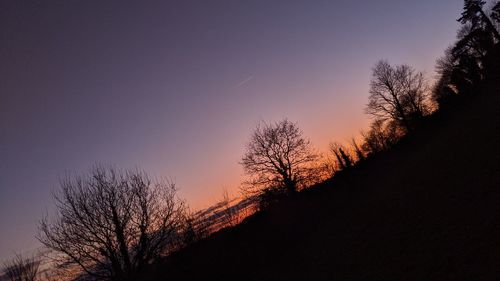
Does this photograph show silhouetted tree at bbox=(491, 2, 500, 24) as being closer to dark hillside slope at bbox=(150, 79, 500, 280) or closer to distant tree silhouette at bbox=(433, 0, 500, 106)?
distant tree silhouette at bbox=(433, 0, 500, 106)

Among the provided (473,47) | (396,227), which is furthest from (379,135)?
(396,227)

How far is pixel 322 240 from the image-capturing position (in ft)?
54.6

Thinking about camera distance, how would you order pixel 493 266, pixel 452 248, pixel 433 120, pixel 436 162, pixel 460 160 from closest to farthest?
pixel 493 266
pixel 452 248
pixel 460 160
pixel 436 162
pixel 433 120

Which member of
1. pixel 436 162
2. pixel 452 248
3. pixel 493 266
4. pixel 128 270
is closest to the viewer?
pixel 493 266

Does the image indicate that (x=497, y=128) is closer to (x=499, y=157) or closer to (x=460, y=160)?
(x=460, y=160)

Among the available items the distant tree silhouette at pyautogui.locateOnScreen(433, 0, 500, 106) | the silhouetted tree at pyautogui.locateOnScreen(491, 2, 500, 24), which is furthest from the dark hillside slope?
the silhouetted tree at pyautogui.locateOnScreen(491, 2, 500, 24)

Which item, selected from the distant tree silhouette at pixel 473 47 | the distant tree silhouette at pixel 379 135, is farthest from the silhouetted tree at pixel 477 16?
the distant tree silhouette at pixel 379 135

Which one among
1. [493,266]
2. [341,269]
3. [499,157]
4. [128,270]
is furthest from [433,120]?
[128,270]

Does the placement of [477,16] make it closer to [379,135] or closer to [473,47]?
[473,47]

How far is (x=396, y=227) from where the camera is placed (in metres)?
12.6

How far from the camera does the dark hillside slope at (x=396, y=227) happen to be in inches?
355

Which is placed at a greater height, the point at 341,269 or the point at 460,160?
the point at 460,160

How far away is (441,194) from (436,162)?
4.49 meters

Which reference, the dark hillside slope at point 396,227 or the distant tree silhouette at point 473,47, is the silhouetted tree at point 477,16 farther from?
the dark hillside slope at point 396,227
